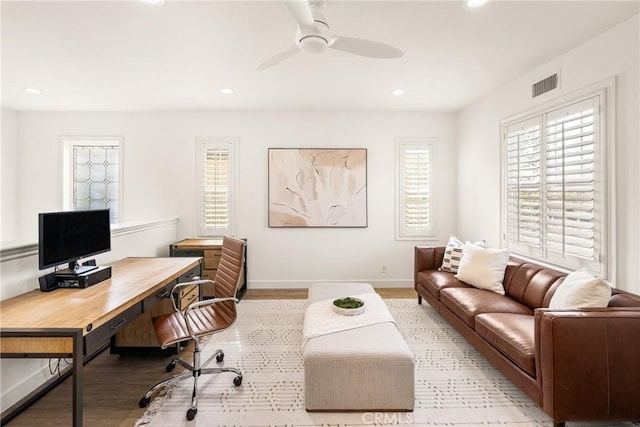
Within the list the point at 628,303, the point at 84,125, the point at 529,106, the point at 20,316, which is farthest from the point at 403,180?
the point at 84,125

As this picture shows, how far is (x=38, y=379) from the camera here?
216 centimetres

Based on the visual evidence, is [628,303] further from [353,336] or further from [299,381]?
[299,381]

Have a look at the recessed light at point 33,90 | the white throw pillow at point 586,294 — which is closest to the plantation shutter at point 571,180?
the white throw pillow at point 586,294

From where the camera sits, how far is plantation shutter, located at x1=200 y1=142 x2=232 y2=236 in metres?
4.77

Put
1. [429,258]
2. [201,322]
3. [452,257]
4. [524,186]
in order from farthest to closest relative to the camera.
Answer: [429,258] → [452,257] → [524,186] → [201,322]

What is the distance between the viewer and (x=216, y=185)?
15.7 ft

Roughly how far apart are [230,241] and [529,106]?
3345 millimetres

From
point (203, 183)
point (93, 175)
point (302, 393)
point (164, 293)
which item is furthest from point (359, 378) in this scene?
point (93, 175)

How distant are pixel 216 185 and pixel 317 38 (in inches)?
131

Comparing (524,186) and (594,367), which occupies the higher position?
(524,186)

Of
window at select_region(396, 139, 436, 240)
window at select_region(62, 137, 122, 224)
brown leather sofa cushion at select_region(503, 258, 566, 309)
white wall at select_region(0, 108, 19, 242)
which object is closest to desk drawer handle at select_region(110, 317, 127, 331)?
brown leather sofa cushion at select_region(503, 258, 566, 309)

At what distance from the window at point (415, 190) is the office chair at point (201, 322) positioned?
2993 millimetres

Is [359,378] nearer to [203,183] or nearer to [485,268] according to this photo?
[485,268]

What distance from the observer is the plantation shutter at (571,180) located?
8.32ft
